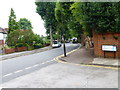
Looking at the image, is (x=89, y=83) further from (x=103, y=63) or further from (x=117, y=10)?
(x=117, y=10)

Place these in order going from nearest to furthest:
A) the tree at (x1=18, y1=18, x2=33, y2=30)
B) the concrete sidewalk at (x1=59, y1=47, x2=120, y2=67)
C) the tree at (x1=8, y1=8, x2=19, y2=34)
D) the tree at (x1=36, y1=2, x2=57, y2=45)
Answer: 1. the concrete sidewalk at (x1=59, y1=47, x2=120, y2=67)
2. the tree at (x1=36, y1=2, x2=57, y2=45)
3. the tree at (x1=8, y1=8, x2=19, y2=34)
4. the tree at (x1=18, y1=18, x2=33, y2=30)

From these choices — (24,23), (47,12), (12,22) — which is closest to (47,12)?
(47,12)

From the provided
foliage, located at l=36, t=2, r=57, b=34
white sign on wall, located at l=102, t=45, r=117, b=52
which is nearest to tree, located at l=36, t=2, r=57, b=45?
foliage, located at l=36, t=2, r=57, b=34

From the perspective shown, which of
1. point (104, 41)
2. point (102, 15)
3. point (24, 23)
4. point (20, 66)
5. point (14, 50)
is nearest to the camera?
point (102, 15)

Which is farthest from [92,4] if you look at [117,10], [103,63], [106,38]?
[103,63]

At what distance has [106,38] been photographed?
45.4 ft

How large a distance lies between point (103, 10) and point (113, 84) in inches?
299

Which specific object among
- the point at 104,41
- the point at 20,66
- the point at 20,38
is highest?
the point at 20,38

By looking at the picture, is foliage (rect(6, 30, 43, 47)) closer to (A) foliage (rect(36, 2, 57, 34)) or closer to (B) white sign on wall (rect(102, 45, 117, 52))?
(A) foliage (rect(36, 2, 57, 34))

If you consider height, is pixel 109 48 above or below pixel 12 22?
below

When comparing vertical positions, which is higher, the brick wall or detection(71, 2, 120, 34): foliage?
detection(71, 2, 120, 34): foliage

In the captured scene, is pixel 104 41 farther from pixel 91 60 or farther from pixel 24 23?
pixel 24 23

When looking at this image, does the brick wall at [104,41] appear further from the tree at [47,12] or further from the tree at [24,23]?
the tree at [24,23]

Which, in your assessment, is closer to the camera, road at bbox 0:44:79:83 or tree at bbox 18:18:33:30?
road at bbox 0:44:79:83
